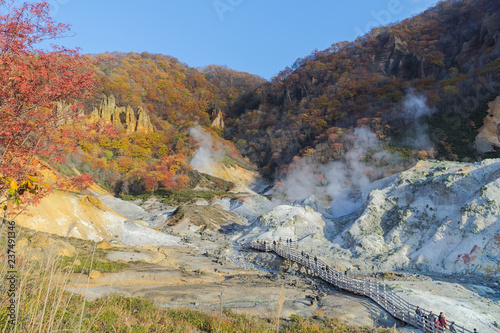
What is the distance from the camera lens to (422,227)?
2766 cm

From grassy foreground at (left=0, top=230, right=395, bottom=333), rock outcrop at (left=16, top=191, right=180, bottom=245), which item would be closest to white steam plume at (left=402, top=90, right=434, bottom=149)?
rock outcrop at (left=16, top=191, right=180, bottom=245)

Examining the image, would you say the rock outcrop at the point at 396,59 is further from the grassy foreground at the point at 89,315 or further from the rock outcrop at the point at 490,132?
the grassy foreground at the point at 89,315

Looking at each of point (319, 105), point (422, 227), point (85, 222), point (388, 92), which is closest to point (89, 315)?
point (85, 222)

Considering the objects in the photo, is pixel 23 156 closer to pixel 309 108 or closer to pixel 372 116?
pixel 372 116

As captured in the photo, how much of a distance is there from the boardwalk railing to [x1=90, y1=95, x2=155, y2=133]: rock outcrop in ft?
214

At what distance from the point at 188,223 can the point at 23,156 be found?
4011 centimetres

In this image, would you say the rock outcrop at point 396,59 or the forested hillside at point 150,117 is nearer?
the forested hillside at point 150,117

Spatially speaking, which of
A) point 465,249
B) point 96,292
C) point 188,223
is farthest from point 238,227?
point 96,292

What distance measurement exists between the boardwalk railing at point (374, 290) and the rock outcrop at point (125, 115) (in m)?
65.3

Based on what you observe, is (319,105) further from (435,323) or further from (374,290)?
(435,323)

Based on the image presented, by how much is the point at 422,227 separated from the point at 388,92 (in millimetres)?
59498

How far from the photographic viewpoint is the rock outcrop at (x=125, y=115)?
79000mm

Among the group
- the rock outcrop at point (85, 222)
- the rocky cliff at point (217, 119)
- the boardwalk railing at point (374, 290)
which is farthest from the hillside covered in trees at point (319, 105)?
the boardwalk railing at point (374, 290)

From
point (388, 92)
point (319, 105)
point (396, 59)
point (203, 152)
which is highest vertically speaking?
point (396, 59)
